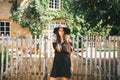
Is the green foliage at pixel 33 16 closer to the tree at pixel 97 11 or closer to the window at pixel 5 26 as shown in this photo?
the window at pixel 5 26

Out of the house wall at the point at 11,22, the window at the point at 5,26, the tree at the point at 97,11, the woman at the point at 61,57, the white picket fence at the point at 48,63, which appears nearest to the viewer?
the woman at the point at 61,57

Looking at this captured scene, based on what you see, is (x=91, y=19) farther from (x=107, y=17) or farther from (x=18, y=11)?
(x=18, y=11)

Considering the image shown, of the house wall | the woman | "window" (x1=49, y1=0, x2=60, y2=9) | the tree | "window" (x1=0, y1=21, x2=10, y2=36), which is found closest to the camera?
the woman

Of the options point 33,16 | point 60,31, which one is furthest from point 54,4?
point 60,31

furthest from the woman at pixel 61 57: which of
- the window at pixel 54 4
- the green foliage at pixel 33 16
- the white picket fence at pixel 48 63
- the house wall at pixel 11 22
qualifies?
the window at pixel 54 4

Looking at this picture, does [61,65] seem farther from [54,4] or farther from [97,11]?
[54,4]

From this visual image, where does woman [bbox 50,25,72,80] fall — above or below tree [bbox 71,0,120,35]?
below

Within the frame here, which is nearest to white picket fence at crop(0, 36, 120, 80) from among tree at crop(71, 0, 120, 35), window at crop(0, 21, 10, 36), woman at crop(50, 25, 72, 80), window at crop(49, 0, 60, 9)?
tree at crop(71, 0, 120, 35)

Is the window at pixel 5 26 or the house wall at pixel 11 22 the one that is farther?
the window at pixel 5 26

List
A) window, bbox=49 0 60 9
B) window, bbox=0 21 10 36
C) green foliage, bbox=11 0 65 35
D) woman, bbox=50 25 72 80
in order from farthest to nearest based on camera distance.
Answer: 1. window, bbox=49 0 60 9
2. window, bbox=0 21 10 36
3. green foliage, bbox=11 0 65 35
4. woman, bbox=50 25 72 80

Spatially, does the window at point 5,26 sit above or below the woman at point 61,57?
above

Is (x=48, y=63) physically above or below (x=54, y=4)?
below

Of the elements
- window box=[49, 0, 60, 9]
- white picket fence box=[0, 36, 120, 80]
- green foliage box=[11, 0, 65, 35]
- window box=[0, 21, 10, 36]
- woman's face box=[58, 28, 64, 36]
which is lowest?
white picket fence box=[0, 36, 120, 80]

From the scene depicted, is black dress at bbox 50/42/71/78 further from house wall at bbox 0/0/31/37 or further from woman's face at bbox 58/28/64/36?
house wall at bbox 0/0/31/37
